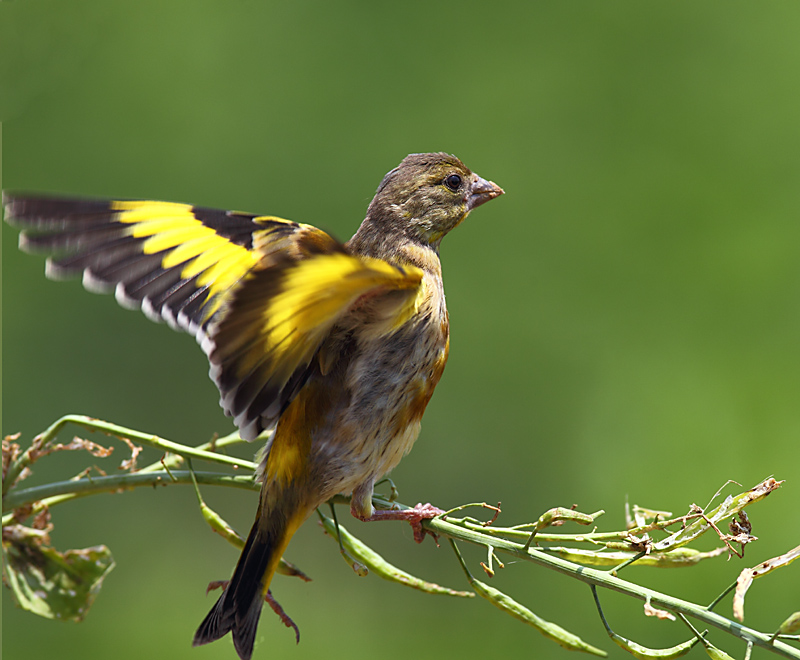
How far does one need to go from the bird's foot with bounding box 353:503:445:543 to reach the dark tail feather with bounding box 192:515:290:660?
157 mm

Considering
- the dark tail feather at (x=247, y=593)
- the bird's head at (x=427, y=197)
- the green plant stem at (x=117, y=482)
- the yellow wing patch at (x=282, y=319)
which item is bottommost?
the dark tail feather at (x=247, y=593)

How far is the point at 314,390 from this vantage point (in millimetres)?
1516

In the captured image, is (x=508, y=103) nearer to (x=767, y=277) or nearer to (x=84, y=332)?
(x=767, y=277)

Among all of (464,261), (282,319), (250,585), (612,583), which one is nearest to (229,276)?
(282,319)

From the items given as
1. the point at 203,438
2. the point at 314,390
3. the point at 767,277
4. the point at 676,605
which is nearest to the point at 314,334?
the point at 314,390

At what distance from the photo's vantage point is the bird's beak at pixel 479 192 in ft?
6.30

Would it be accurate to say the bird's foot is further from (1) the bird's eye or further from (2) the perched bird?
(1) the bird's eye

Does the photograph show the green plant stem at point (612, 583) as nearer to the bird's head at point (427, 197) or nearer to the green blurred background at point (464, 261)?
the bird's head at point (427, 197)

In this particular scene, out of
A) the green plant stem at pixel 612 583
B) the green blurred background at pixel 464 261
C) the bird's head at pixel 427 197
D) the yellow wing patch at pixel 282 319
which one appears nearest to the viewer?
the green plant stem at pixel 612 583

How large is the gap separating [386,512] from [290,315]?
408 millimetres

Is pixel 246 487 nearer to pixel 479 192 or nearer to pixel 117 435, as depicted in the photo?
pixel 117 435

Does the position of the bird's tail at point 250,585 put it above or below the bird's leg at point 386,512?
below

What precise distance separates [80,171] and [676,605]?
407 centimetres

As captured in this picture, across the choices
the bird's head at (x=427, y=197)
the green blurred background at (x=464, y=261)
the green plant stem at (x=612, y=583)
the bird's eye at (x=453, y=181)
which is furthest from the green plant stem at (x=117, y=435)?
the green blurred background at (x=464, y=261)
